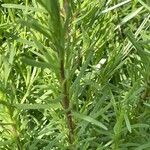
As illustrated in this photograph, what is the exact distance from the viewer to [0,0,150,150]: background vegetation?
546 millimetres

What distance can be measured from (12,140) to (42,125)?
5.3 inches

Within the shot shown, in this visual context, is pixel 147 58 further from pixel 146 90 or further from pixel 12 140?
pixel 12 140

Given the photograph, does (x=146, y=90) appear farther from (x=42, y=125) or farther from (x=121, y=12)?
(x=121, y=12)

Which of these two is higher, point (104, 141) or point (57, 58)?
point (57, 58)

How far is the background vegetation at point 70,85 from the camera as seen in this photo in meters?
0.55

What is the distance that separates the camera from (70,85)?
61cm

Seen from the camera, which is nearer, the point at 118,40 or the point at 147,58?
→ the point at 147,58

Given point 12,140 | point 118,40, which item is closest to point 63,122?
point 12,140

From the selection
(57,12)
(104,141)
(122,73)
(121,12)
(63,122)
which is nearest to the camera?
(57,12)

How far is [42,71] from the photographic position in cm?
84

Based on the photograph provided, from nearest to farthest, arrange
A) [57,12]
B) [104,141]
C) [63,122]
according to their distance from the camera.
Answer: [57,12] < [63,122] < [104,141]

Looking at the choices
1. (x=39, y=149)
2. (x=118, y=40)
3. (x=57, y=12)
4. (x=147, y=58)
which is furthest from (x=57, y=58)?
(x=118, y=40)

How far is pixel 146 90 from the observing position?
75 centimetres

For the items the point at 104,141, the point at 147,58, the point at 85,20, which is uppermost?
the point at 85,20
